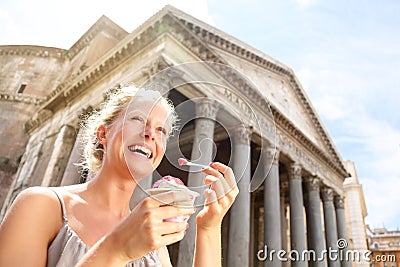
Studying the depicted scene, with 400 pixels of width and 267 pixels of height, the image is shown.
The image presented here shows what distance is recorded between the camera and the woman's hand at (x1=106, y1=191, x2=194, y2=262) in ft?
2.74

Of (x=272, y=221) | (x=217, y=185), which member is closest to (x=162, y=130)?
(x=217, y=185)

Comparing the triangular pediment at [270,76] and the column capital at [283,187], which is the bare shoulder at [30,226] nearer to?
the triangular pediment at [270,76]

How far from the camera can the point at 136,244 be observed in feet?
2.84

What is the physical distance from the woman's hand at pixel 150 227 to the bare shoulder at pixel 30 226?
1.25ft

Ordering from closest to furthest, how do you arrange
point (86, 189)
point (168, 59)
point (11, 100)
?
point (86, 189) < point (168, 59) < point (11, 100)

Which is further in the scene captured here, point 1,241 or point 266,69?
point 266,69

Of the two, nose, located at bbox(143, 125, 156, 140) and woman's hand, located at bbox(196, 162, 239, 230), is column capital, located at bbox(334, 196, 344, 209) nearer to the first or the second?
woman's hand, located at bbox(196, 162, 239, 230)

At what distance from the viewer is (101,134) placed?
56.7 inches

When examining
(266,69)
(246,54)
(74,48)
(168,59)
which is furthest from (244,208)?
(74,48)

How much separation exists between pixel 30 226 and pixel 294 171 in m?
13.2

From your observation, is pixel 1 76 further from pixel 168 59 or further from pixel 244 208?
pixel 244 208

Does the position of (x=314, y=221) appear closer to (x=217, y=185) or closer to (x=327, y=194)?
(x=327, y=194)

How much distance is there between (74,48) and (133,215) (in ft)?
71.2

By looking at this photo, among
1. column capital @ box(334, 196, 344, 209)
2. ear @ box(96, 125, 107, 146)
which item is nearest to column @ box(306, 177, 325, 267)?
column capital @ box(334, 196, 344, 209)
